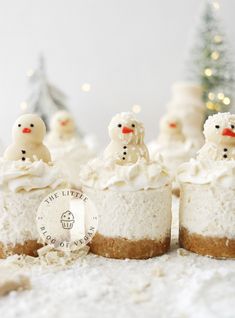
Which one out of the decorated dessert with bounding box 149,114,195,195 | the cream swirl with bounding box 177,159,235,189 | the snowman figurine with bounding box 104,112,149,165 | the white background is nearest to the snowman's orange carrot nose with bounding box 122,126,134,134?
the snowman figurine with bounding box 104,112,149,165

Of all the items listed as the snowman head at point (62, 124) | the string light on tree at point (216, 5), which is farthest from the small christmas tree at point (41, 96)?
the string light on tree at point (216, 5)

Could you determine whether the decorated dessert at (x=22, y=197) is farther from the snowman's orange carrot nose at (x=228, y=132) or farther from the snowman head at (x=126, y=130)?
the snowman's orange carrot nose at (x=228, y=132)

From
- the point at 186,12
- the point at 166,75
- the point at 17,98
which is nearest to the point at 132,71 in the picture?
the point at 166,75

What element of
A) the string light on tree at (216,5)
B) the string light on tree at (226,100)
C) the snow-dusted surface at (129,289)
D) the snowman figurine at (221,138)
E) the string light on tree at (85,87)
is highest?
the string light on tree at (216,5)

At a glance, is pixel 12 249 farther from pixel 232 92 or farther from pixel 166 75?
pixel 166 75

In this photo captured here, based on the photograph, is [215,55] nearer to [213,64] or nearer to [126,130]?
[213,64]

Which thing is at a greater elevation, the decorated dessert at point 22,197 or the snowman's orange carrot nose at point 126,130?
the snowman's orange carrot nose at point 126,130

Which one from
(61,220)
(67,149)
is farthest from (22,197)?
(67,149)

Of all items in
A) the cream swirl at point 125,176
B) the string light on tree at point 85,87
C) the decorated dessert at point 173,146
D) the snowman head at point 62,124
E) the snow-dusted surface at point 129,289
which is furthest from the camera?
the string light on tree at point 85,87
